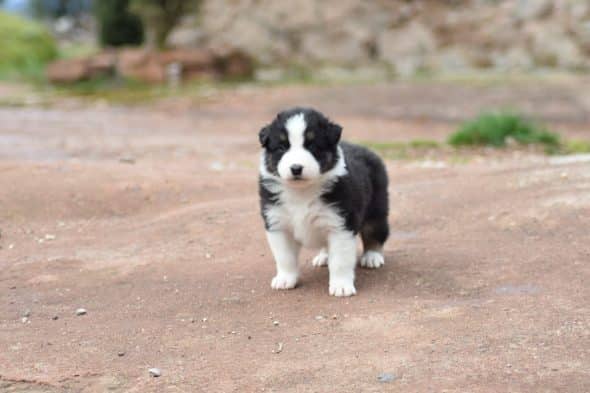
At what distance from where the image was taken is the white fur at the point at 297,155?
5520 millimetres

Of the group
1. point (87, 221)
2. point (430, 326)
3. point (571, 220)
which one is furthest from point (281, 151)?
point (87, 221)

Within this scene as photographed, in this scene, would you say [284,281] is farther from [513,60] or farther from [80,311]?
[513,60]

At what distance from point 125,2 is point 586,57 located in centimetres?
1514

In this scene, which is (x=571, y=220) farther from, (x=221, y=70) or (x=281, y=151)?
(x=221, y=70)

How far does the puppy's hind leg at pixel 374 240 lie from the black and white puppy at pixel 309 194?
46cm

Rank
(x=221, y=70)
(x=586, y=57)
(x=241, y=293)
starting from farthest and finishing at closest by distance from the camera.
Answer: (x=221, y=70) → (x=586, y=57) → (x=241, y=293)

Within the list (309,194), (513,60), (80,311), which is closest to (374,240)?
(309,194)

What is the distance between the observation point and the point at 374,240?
260 inches

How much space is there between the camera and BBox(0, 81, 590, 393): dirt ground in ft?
→ 15.3

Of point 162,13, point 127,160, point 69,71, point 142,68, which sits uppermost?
point 162,13

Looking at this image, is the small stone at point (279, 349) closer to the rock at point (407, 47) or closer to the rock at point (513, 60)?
the rock at point (513, 60)

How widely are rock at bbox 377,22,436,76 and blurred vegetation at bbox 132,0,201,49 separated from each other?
533 centimetres

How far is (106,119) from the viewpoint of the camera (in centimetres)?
1748

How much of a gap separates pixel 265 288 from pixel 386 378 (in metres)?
1.80
